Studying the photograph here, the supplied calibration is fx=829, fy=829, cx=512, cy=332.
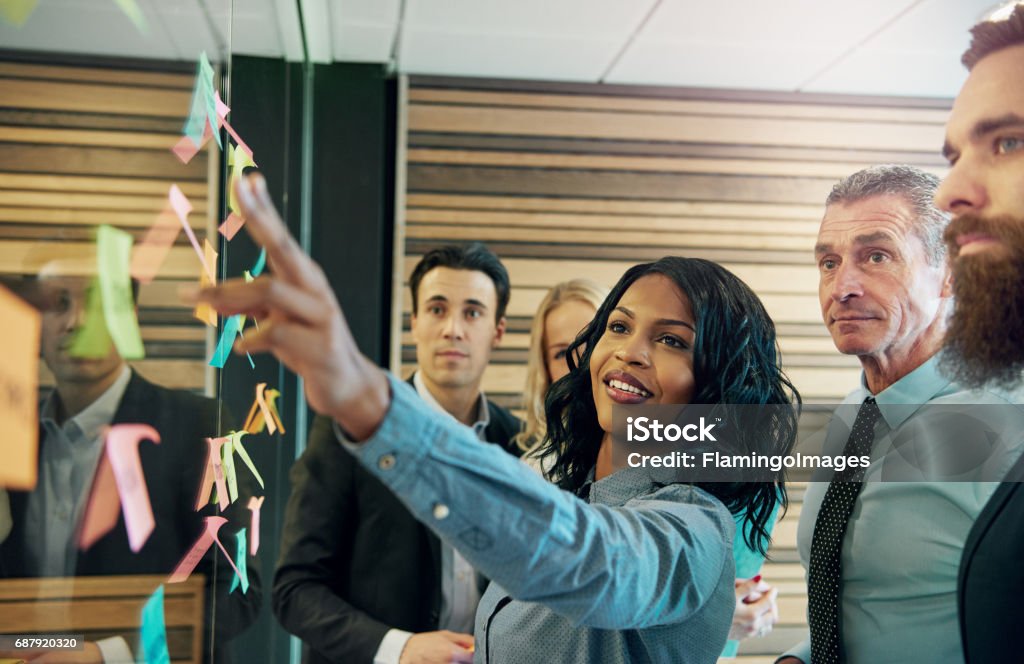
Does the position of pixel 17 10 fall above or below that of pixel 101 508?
above

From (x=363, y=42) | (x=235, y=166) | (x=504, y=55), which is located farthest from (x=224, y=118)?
(x=504, y=55)

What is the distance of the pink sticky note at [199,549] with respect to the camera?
919mm

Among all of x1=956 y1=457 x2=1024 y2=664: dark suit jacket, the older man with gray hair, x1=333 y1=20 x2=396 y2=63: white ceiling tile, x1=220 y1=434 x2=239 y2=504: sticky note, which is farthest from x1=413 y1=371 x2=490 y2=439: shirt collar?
x1=956 y1=457 x2=1024 y2=664: dark suit jacket

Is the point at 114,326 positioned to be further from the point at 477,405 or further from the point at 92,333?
the point at 477,405

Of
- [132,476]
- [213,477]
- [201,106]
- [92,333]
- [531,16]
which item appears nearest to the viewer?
[92,333]

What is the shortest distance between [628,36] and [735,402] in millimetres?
2047

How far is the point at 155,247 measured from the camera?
77 centimetres

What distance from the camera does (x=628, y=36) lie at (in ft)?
9.39

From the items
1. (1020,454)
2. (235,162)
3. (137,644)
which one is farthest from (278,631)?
(1020,454)

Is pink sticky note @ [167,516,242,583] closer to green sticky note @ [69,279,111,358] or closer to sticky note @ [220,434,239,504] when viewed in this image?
sticky note @ [220,434,239,504]

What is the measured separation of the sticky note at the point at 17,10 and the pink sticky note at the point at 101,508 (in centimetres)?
33

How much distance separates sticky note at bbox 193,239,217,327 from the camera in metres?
0.97

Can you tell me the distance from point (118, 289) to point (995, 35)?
3.51 feet

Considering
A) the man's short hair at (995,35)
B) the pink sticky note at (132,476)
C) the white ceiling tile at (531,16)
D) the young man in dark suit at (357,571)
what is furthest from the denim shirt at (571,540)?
the white ceiling tile at (531,16)
